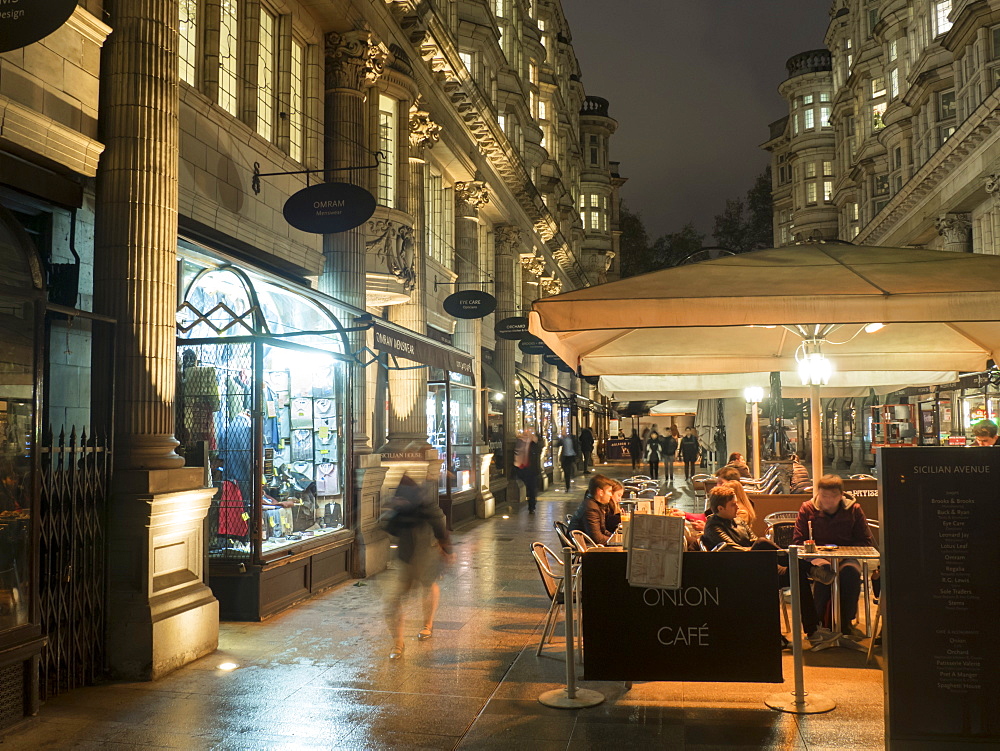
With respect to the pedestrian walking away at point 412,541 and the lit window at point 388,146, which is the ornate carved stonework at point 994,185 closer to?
the lit window at point 388,146

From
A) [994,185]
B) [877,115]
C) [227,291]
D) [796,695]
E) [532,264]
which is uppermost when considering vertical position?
[877,115]

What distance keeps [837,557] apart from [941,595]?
8.40ft

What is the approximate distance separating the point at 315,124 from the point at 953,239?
2967 cm

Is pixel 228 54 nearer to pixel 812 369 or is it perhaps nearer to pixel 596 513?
pixel 596 513

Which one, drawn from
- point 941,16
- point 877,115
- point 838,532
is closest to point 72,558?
point 838,532

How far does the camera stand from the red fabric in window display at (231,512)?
9750 millimetres

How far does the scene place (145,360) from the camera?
25.7 feet

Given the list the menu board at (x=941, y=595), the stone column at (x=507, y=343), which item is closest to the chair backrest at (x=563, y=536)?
the menu board at (x=941, y=595)

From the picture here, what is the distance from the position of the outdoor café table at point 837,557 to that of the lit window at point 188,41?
8743 millimetres

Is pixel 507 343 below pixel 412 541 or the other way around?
the other way around

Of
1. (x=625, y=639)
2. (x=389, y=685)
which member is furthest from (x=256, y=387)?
(x=625, y=639)

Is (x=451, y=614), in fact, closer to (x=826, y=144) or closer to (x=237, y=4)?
(x=237, y=4)

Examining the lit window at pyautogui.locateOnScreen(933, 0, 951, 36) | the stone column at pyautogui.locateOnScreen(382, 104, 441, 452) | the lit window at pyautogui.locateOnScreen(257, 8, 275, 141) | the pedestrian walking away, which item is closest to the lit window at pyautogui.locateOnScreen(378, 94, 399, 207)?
the stone column at pyautogui.locateOnScreen(382, 104, 441, 452)

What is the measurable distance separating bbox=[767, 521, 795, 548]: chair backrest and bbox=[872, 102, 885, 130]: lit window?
4587 centimetres
